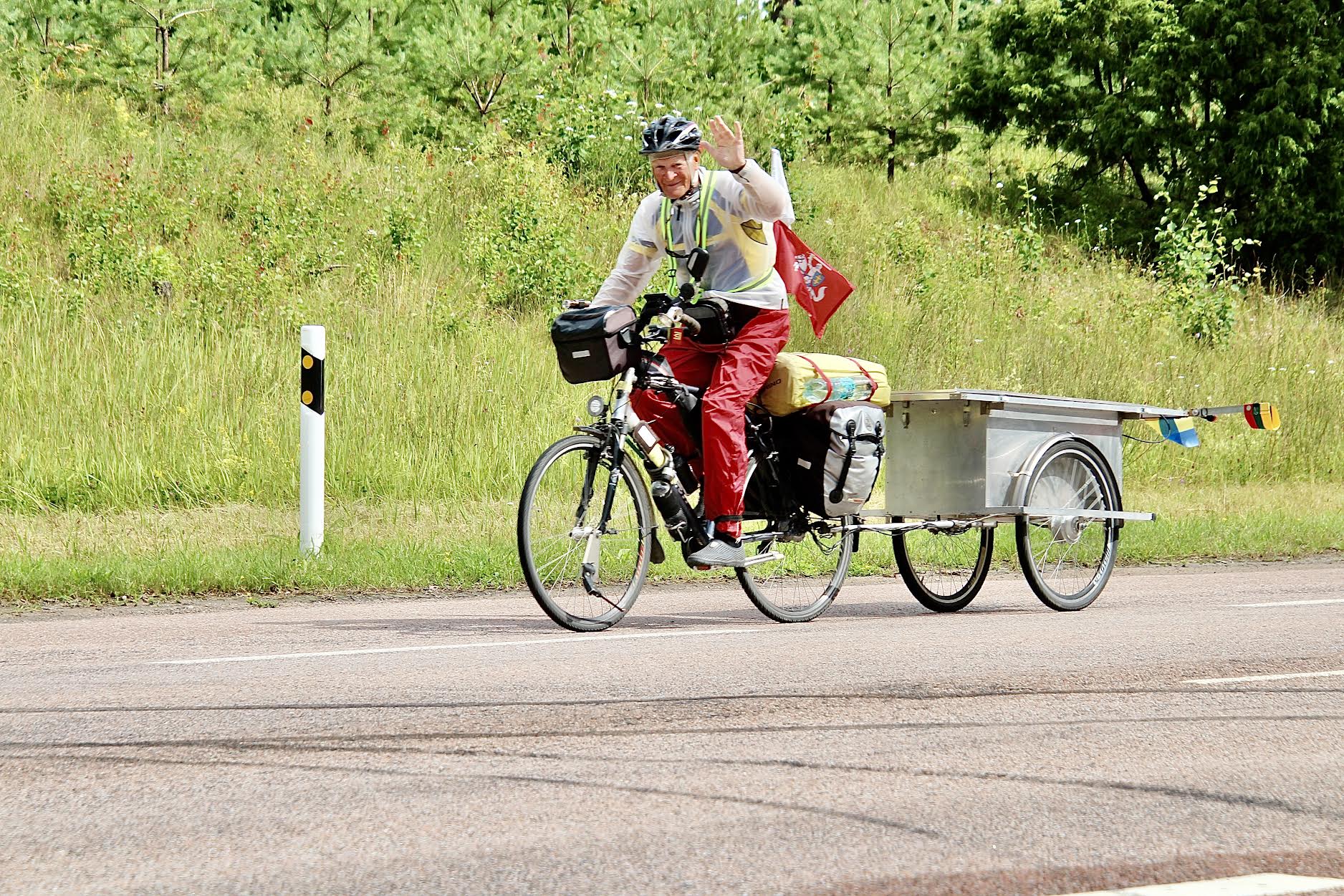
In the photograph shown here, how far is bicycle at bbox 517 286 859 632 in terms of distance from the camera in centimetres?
795

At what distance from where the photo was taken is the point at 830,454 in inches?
341

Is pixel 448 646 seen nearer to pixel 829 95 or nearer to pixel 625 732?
pixel 625 732

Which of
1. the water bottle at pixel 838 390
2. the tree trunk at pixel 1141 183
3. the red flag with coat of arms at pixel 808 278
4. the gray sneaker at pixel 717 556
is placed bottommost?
the gray sneaker at pixel 717 556

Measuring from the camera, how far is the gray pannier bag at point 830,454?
867 centimetres

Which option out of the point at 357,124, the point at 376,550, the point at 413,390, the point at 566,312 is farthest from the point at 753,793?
the point at 357,124

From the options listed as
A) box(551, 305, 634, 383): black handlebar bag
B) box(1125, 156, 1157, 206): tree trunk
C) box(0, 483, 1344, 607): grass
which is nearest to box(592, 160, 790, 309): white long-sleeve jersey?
box(551, 305, 634, 383): black handlebar bag

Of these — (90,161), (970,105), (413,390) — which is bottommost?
(413,390)

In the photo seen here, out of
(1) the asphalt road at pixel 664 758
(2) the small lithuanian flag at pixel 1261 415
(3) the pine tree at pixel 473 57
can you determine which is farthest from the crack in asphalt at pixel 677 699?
(3) the pine tree at pixel 473 57

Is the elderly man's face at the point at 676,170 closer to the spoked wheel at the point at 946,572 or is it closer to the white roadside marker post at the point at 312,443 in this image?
the spoked wheel at the point at 946,572

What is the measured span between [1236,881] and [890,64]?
25197 millimetres

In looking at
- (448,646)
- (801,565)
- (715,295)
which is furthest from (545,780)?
(801,565)

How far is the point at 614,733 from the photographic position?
5410 millimetres

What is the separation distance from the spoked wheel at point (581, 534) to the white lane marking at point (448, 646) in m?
0.23

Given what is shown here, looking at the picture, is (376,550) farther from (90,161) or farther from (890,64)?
(890,64)
